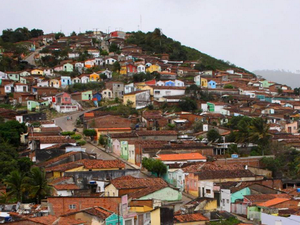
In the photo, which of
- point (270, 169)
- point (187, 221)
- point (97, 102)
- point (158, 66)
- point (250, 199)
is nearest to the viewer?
point (187, 221)

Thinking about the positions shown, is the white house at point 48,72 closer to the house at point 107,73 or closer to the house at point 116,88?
the house at point 107,73

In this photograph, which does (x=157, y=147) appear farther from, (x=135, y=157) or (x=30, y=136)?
(x=30, y=136)

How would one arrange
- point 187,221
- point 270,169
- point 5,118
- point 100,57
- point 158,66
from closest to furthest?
point 187,221 → point 270,169 → point 5,118 → point 158,66 → point 100,57

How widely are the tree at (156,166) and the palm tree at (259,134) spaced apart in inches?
353

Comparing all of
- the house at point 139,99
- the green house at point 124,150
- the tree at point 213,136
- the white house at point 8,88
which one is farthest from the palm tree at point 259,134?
the white house at point 8,88

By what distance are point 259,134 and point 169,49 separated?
137 feet

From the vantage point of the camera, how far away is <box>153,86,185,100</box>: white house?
46719 millimetres

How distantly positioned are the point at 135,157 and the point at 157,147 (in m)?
→ 1.58

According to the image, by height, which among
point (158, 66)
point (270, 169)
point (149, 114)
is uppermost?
point (158, 66)

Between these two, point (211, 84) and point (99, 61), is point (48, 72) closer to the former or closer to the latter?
point (99, 61)

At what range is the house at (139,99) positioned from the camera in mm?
44875

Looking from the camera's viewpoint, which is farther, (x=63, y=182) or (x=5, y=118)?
(x=5, y=118)

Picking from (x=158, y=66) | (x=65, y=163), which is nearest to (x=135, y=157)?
(x=65, y=163)

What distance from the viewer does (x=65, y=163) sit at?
27.4m
